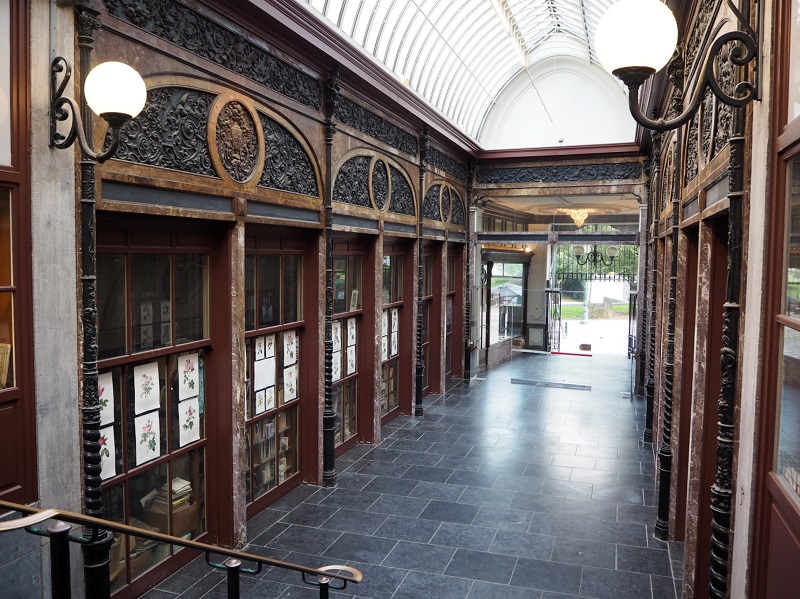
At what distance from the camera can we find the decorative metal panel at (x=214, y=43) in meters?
4.10

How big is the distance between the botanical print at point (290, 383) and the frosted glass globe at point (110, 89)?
371cm

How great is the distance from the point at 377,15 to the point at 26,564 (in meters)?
7.11

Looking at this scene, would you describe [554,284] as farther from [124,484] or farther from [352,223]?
[124,484]

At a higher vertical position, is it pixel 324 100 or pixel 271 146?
pixel 324 100

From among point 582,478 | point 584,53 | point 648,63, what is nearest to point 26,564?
point 648,63

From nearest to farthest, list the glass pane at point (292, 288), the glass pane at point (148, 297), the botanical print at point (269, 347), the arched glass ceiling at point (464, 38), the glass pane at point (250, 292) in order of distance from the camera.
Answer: the glass pane at point (148, 297)
the glass pane at point (250, 292)
the botanical print at point (269, 347)
the glass pane at point (292, 288)
the arched glass ceiling at point (464, 38)

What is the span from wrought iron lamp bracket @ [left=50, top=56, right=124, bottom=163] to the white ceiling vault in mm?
4053

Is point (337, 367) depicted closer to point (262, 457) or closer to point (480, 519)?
point (262, 457)

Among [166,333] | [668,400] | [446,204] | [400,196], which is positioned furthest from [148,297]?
A: [446,204]

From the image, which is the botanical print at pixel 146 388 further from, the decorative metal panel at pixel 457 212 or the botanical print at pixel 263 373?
the decorative metal panel at pixel 457 212

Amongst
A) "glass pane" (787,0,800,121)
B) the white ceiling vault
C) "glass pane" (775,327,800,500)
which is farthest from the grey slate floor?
the white ceiling vault

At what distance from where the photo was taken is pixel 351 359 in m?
8.23

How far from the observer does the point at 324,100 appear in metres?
6.64

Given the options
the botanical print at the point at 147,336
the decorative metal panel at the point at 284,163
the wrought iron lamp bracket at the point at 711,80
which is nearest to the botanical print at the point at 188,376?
the botanical print at the point at 147,336
